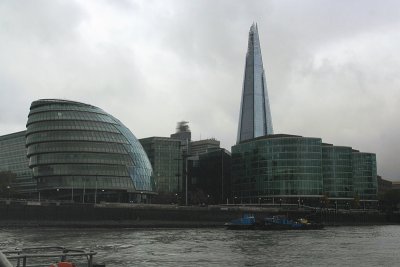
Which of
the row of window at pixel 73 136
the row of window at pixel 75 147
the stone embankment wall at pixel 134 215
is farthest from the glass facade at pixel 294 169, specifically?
the row of window at pixel 73 136

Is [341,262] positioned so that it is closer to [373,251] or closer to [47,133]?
[373,251]

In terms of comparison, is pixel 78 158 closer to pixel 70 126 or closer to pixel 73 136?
pixel 73 136

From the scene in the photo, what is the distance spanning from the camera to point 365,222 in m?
172

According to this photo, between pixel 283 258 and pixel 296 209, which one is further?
pixel 296 209

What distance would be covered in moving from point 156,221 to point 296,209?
52.0 m

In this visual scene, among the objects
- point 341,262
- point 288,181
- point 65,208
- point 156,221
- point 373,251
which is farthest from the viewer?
point 288,181

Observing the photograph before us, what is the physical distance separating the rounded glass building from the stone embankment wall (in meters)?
26.8

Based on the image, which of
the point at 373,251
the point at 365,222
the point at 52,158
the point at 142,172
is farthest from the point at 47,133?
the point at 373,251

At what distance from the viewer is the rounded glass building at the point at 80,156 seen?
168m

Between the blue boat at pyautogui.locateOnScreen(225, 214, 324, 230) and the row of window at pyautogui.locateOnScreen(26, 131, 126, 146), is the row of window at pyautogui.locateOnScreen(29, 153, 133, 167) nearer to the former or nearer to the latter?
the row of window at pyautogui.locateOnScreen(26, 131, 126, 146)

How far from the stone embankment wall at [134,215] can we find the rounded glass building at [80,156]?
2676 cm

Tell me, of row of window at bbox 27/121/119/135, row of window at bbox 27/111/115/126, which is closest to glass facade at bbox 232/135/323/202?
row of window at bbox 27/121/119/135

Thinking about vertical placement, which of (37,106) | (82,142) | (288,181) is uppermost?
(37,106)

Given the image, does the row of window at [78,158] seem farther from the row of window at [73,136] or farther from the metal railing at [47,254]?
the metal railing at [47,254]
